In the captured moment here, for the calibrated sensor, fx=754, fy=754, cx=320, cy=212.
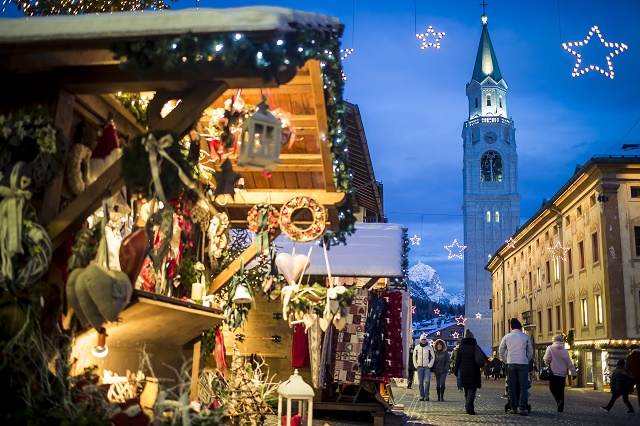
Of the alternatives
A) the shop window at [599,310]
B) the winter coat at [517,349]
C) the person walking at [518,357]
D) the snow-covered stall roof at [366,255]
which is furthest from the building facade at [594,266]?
the snow-covered stall roof at [366,255]

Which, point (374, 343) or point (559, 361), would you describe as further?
point (559, 361)

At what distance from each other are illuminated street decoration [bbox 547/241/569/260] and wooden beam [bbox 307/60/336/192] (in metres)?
34.7

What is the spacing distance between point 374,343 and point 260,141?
22.5 feet

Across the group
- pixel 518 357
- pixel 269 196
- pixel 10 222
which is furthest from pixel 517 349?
pixel 10 222

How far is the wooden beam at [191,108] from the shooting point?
17.1 ft

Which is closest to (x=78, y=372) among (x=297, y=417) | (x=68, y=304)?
(x=68, y=304)

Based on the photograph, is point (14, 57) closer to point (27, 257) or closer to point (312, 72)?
point (27, 257)

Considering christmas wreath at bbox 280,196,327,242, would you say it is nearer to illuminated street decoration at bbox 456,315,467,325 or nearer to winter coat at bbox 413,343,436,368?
winter coat at bbox 413,343,436,368

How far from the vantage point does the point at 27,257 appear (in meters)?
5.01

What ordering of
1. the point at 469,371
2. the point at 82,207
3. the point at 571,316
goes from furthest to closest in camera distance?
the point at 571,316 → the point at 469,371 → the point at 82,207

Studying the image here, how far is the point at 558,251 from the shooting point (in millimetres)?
42312

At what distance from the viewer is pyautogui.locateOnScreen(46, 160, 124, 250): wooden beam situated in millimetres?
5098

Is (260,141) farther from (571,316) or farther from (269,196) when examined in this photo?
(571,316)

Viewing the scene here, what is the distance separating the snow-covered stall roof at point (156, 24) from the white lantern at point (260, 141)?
1.09 meters
